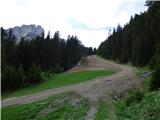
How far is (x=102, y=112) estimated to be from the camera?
76.8 ft

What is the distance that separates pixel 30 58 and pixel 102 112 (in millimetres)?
62001

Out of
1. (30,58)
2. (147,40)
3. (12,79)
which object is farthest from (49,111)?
(30,58)

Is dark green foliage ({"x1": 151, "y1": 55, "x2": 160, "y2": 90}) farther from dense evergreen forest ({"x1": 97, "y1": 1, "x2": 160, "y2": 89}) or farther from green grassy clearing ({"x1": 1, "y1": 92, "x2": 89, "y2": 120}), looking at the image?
dense evergreen forest ({"x1": 97, "y1": 1, "x2": 160, "y2": 89})

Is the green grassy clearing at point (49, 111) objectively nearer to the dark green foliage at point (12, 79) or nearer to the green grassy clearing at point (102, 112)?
the green grassy clearing at point (102, 112)

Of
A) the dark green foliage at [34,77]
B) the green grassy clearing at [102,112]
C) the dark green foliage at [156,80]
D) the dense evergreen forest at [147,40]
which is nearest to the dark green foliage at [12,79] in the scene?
the dark green foliage at [34,77]

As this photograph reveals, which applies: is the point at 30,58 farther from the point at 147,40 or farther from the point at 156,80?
the point at 156,80

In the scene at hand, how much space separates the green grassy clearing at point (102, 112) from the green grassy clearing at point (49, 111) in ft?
3.11

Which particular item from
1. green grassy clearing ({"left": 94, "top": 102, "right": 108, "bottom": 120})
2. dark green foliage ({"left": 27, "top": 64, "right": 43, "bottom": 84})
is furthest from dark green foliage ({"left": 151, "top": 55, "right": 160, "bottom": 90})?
dark green foliage ({"left": 27, "top": 64, "right": 43, "bottom": 84})

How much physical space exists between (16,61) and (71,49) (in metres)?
A: 40.7

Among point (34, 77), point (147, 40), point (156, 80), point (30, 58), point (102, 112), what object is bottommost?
point (102, 112)

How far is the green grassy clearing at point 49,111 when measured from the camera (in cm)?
2466

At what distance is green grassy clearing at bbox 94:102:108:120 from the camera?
21241mm

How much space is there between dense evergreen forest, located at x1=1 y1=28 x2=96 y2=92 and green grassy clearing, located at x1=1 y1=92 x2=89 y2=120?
23582 millimetres

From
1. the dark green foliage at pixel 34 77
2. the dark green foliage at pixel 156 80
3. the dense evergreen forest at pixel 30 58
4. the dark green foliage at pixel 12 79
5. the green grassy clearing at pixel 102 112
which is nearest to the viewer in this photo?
the green grassy clearing at pixel 102 112
